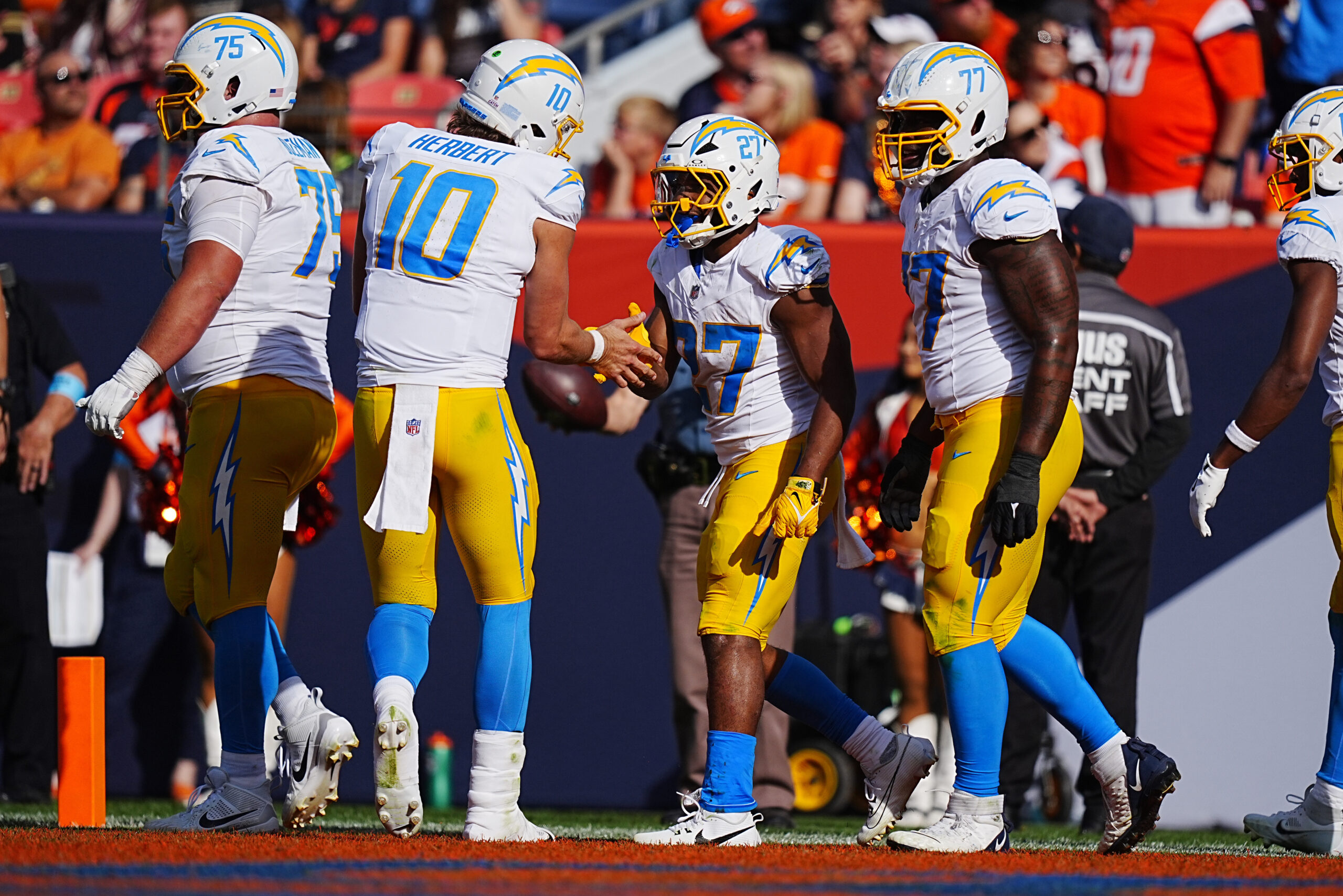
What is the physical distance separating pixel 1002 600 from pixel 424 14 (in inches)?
283

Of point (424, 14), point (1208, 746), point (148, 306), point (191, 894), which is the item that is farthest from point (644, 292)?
point (191, 894)

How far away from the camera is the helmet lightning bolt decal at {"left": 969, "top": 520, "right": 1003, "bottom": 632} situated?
4.27 meters

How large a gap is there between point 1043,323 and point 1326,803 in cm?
167

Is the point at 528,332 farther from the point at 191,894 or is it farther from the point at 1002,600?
the point at 191,894

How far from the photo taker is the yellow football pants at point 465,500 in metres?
4.38

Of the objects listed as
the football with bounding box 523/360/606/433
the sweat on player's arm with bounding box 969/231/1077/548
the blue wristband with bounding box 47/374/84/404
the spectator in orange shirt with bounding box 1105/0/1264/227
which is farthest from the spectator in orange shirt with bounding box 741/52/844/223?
the sweat on player's arm with bounding box 969/231/1077/548

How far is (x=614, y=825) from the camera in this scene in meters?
6.16

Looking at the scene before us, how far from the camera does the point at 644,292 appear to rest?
24.0 feet

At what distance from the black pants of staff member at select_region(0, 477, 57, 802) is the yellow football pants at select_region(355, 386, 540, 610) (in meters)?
2.74

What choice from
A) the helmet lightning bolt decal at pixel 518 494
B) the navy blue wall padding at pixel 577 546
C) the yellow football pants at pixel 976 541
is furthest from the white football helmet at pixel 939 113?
the navy blue wall padding at pixel 577 546

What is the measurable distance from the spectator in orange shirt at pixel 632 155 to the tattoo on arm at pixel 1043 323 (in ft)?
14.5

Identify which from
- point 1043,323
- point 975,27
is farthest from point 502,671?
point 975,27

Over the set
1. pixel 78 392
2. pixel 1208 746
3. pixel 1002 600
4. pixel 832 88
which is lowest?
pixel 1208 746

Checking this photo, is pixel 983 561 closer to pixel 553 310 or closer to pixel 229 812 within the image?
pixel 553 310
